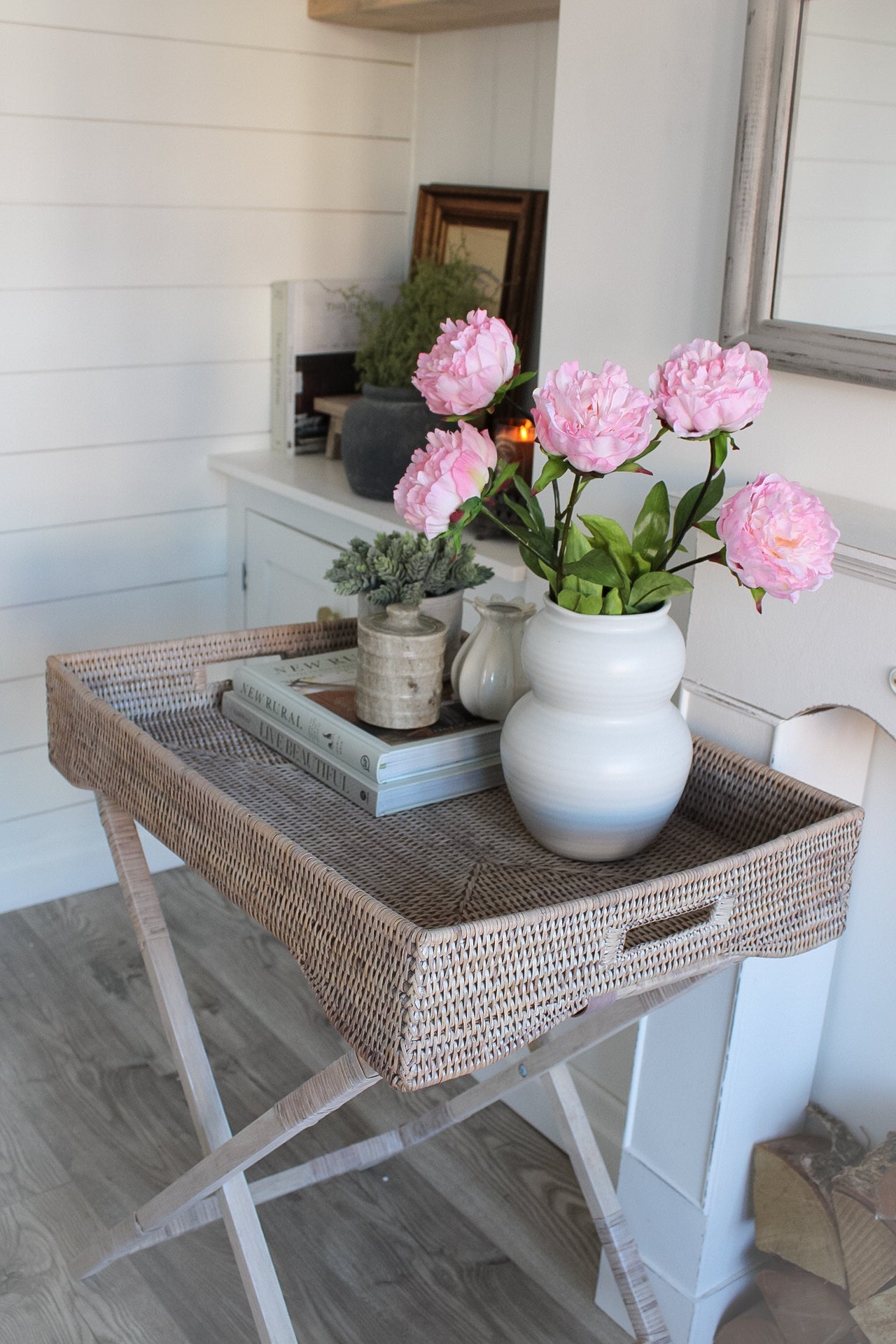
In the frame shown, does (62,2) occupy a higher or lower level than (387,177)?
higher

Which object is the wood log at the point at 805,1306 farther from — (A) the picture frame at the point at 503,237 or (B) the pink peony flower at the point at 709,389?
(A) the picture frame at the point at 503,237

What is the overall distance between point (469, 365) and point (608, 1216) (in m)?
1.02

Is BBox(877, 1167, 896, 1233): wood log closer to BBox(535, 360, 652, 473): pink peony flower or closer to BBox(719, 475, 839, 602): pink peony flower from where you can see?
BBox(719, 475, 839, 602): pink peony flower

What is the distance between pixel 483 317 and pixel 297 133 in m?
1.53

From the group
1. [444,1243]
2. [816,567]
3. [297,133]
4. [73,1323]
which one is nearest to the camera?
[816,567]

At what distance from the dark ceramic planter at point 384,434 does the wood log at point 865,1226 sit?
4.29ft

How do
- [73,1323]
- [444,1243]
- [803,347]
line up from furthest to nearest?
1. [444,1243]
2. [73,1323]
3. [803,347]

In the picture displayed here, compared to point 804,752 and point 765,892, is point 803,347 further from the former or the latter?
point 765,892

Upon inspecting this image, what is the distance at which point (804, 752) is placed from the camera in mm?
1394

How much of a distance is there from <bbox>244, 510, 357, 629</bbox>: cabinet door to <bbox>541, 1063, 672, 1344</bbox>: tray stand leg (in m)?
1.05

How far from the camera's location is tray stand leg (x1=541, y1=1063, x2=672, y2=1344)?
4.99 ft

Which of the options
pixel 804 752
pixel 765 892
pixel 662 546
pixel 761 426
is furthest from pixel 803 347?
pixel 765 892

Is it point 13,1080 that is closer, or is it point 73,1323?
point 73,1323

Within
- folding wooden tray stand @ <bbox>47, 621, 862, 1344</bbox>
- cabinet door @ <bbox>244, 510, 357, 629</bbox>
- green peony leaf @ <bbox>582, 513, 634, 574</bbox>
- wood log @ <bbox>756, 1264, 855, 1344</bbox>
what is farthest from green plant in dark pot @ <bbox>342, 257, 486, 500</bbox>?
wood log @ <bbox>756, 1264, 855, 1344</bbox>
